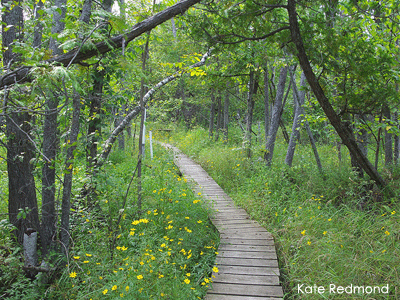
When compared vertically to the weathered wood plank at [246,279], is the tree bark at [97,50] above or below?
above

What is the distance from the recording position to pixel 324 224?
14.4 feet

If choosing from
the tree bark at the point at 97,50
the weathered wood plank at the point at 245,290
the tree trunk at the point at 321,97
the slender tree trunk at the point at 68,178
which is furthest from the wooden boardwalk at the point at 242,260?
the tree bark at the point at 97,50

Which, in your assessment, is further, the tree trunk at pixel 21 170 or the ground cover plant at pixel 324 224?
the tree trunk at pixel 21 170

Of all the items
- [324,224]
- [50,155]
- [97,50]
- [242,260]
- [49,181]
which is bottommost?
[242,260]

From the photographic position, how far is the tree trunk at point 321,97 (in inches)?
169

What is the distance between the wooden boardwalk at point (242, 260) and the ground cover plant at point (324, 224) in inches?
7.9

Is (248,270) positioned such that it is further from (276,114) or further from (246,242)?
(276,114)

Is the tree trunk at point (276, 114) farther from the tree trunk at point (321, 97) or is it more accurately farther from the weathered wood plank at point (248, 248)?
the weathered wood plank at point (248, 248)

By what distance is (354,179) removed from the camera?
567 centimetres

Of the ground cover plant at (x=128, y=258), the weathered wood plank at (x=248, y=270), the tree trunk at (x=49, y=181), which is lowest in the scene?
the weathered wood plank at (x=248, y=270)

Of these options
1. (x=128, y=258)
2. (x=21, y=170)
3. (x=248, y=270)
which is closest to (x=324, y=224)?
(x=248, y=270)

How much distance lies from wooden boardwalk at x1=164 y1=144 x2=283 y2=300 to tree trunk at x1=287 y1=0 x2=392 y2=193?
7.81 ft

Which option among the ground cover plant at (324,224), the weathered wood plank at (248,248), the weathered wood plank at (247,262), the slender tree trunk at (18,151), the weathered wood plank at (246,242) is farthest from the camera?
the weathered wood plank at (246,242)

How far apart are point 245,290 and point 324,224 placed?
204 cm
